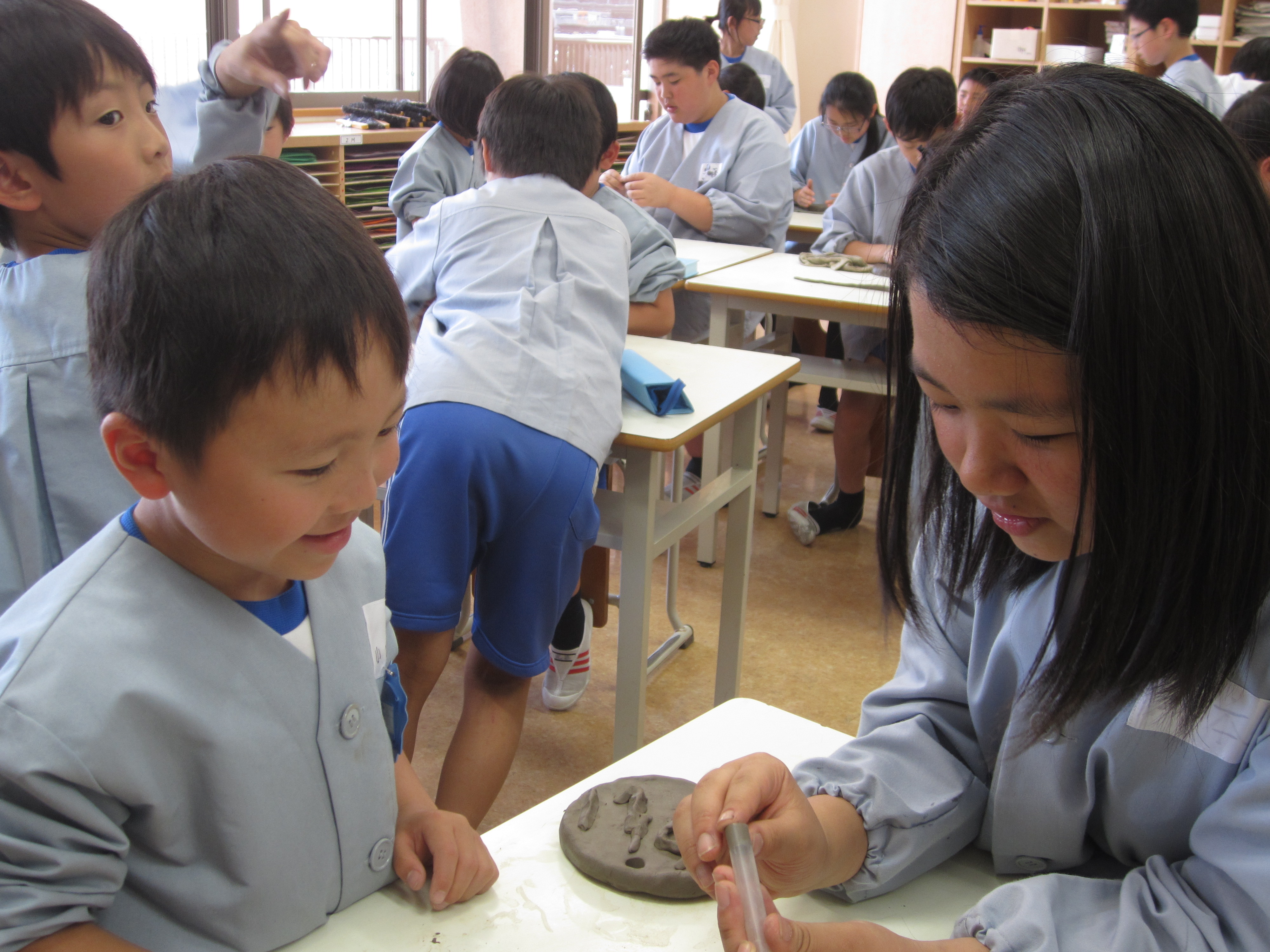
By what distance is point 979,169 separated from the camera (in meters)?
0.60

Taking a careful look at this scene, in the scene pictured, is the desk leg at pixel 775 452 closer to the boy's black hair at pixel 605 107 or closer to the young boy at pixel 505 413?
the boy's black hair at pixel 605 107

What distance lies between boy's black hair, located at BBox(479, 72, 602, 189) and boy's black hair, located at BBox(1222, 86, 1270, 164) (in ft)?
3.50

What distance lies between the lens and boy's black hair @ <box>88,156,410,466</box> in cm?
62

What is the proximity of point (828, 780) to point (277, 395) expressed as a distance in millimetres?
479

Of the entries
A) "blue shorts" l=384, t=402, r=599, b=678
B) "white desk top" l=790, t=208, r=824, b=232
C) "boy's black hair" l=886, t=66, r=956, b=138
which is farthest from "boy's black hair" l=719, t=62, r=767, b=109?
"blue shorts" l=384, t=402, r=599, b=678

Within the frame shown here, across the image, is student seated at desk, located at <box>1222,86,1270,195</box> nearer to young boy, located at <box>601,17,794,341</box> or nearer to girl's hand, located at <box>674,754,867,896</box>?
girl's hand, located at <box>674,754,867,896</box>

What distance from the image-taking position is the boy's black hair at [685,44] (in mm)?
3467

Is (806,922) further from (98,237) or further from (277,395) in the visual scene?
(98,237)

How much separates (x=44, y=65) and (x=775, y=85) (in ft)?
15.9

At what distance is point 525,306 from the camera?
5.31ft

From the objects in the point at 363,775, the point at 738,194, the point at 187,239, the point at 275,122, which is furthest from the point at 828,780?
the point at 738,194

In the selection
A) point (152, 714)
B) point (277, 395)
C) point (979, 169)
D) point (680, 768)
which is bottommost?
point (680, 768)

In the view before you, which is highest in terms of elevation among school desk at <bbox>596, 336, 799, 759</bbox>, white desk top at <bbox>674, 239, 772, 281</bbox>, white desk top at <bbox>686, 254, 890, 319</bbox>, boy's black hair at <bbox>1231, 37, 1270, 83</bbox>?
boy's black hair at <bbox>1231, 37, 1270, 83</bbox>

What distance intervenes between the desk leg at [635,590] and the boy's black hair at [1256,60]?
13.1 feet
